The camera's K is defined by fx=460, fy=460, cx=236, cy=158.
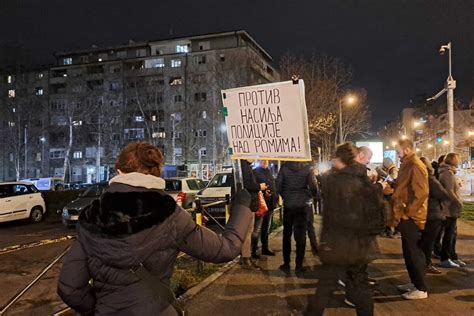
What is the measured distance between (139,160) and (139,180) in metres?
0.17

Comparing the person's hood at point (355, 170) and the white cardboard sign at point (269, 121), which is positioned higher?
the white cardboard sign at point (269, 121)

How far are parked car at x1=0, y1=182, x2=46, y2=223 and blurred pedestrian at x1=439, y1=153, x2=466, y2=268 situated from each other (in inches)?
613

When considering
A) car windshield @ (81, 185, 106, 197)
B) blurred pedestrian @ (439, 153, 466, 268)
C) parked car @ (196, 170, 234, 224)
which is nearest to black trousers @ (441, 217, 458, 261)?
blurred pedestrian @ (439, 153, 466, 268)

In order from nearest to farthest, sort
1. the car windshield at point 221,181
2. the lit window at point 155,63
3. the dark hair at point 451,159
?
the dark hair at point 451,159
the car windshield at point 221,181
the lit window at point 155,63

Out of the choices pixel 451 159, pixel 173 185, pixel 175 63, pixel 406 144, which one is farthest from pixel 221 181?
pixel 175 63

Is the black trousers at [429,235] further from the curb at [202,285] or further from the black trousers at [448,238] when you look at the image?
the curb at [202,285]

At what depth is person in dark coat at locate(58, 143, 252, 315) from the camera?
90.4 inches

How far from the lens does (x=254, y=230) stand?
862 cm

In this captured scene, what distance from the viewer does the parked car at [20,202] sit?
17.5 metres

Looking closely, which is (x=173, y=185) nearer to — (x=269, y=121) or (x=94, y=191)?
(x=94, y=191)

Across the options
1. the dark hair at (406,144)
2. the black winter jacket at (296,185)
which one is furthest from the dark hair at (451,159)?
the black winter jacket at (296,185)

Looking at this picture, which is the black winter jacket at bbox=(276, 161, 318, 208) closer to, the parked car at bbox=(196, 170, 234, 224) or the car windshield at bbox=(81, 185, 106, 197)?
the parked car at bbox=(196, 170, 234, 224)

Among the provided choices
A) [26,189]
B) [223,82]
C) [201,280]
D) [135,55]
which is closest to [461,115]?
[223,82]

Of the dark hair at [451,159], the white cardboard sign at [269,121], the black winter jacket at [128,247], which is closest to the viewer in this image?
the black winter jacket at [128,247]
